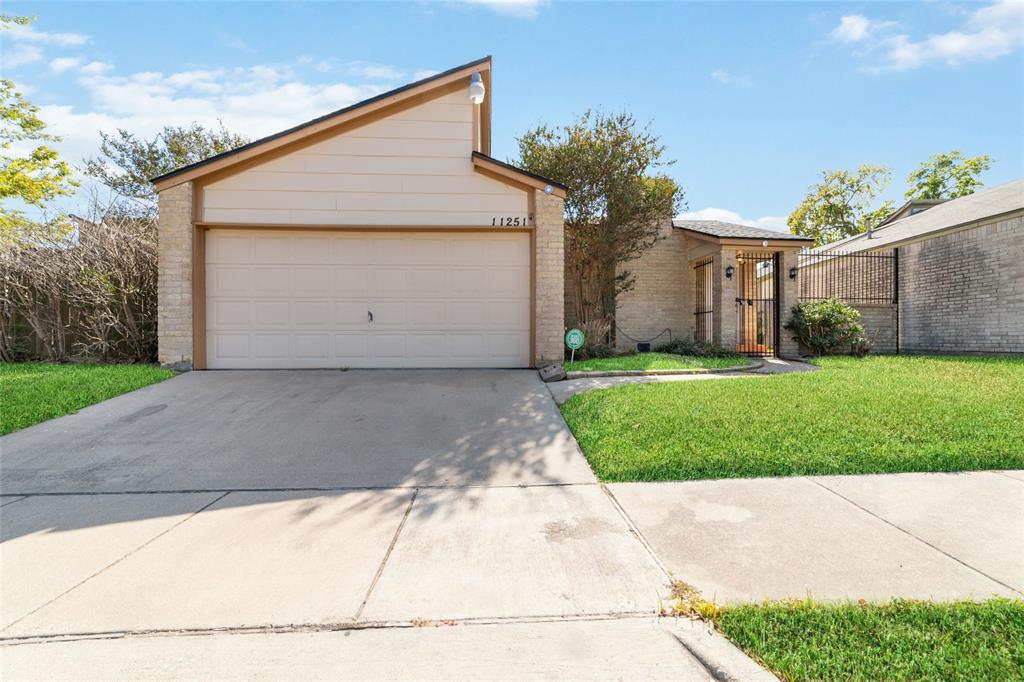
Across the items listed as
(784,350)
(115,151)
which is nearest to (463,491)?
(784,350)

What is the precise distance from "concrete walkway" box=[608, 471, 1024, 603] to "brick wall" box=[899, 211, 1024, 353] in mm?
10622

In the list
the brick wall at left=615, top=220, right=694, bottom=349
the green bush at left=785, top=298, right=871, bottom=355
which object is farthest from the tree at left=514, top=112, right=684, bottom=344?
the green bush at left=785, top=298, right=871, bottom=355

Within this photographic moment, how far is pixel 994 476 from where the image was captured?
3.76 m

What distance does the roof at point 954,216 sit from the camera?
1163cm

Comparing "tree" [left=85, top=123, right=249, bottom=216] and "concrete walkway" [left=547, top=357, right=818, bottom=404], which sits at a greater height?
"tree" [left=85, top=123, right=249, bottom=216]

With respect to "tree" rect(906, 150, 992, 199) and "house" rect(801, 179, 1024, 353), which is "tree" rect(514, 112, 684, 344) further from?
"tree" rect(906, 150, 992, 199)

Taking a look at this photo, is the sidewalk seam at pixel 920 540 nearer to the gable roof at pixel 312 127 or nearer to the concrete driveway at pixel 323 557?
the concrete driveway at pixel 323 557

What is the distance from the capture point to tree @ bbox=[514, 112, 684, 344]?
10.5m

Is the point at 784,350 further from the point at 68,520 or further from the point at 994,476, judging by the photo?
the point at 68,520

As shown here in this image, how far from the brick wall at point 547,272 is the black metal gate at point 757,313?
5.11m

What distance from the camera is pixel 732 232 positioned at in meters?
11.8

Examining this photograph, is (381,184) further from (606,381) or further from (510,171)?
(606,381)

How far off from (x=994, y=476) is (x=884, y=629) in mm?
2988

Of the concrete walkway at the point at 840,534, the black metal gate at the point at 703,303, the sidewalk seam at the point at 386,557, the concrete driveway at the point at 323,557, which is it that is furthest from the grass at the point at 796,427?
the black metal gate at the point at 703,303
